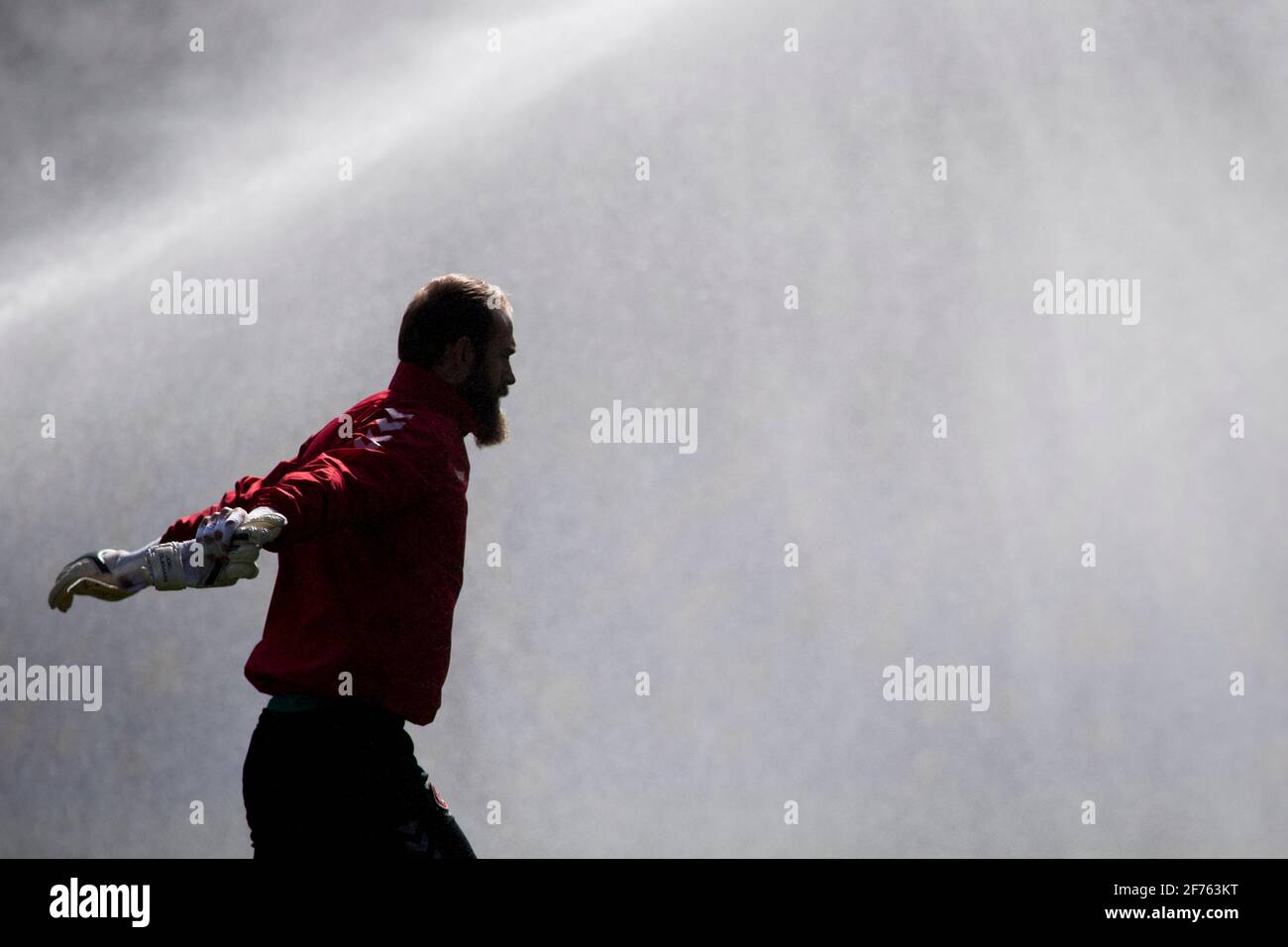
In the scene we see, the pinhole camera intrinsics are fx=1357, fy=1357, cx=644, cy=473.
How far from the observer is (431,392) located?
2236mm

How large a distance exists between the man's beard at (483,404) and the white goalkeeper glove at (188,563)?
1.85 feet

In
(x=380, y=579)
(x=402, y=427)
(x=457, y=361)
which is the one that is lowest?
(x=380, y=579)

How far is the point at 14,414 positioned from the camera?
181 inches

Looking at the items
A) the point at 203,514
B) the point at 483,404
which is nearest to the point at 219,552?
the point at 203,514

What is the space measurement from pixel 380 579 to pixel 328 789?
12.7 inches

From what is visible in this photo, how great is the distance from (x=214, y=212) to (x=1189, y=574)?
12.0 feet

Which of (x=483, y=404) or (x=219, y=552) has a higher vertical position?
(x=483, y=404)

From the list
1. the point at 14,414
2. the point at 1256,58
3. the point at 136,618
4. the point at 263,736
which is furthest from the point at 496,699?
the point at 1256,58

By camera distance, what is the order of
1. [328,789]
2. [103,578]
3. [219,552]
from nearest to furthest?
[219,552] < [103,578] < [328,789]

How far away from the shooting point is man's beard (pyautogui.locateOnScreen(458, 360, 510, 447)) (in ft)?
7.56

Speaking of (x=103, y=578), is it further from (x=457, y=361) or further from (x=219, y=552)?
(x=457, y=361)

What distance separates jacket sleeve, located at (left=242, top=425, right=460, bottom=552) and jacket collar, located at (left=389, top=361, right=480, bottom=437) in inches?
5.2

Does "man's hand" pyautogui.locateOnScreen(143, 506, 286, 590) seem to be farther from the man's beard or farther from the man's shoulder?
the man's beard

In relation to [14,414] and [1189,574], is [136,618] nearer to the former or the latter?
[14,414]
